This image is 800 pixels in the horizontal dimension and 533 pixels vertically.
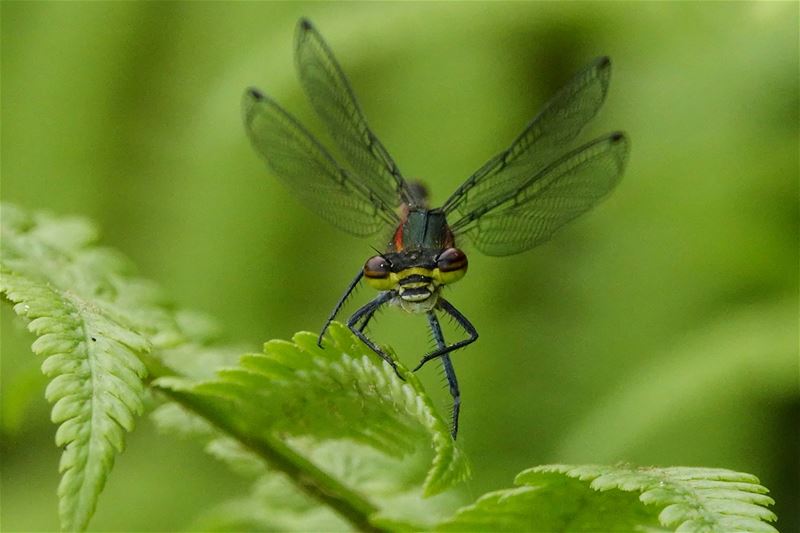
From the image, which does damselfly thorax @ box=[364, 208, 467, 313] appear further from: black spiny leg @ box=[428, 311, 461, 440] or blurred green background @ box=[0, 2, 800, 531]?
blurred green background @ box=[0, 2, 800, 531]

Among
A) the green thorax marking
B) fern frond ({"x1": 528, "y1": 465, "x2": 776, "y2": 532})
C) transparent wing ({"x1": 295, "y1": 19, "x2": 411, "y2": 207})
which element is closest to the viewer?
fern frond ({"x1": 528, "y1": 465, "x2": 776, "y2": 532})

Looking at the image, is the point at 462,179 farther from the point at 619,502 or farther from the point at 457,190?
the point at 619,502

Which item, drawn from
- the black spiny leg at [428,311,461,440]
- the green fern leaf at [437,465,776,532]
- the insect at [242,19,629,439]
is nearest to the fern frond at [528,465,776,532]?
the green fern leaf at [437,465,776,532]

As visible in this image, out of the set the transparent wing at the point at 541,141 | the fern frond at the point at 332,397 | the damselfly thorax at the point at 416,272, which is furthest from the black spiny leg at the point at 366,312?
the transparent wing at the point at 541,141

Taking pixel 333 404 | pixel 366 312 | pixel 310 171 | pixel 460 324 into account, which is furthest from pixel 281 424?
pixel 310 171

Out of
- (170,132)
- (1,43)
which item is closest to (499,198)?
(170,132)

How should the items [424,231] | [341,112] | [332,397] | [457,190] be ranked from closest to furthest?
1. [332,397]
2. [424,231]
3. [457,190]
4. [341,112]

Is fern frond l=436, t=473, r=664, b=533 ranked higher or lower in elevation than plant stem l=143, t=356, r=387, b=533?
lower
